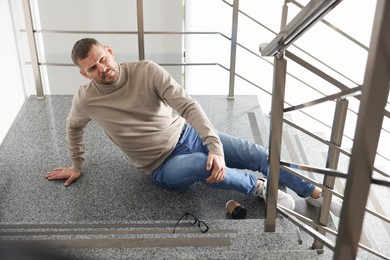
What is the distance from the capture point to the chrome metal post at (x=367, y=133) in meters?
0.75

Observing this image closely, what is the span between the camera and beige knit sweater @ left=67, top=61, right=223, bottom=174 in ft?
6.53

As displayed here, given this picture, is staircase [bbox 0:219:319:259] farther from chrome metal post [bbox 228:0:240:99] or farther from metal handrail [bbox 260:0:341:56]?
chrome metal post [bbox 228:0:240:99]

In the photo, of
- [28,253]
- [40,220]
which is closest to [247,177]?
[40,220]

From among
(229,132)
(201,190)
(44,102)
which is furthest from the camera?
(44,102)

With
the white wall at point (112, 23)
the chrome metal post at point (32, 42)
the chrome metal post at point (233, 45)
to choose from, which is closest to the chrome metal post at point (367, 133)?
the chrome metal post at point (233, 45)

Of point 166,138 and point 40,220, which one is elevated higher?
point 166,138

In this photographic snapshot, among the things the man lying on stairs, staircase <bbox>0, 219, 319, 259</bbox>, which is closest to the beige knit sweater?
the man lying on stairs

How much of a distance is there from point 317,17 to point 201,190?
120 cm

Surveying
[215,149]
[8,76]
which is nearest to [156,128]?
[215,149]

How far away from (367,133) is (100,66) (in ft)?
4.25

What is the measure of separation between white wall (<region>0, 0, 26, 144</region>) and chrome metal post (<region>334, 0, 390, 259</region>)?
212 cm

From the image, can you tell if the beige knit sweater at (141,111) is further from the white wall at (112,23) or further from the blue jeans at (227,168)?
the white wall at (112,23)

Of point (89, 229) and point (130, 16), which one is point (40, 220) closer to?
point (89, 229)

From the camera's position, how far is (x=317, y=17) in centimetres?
112
